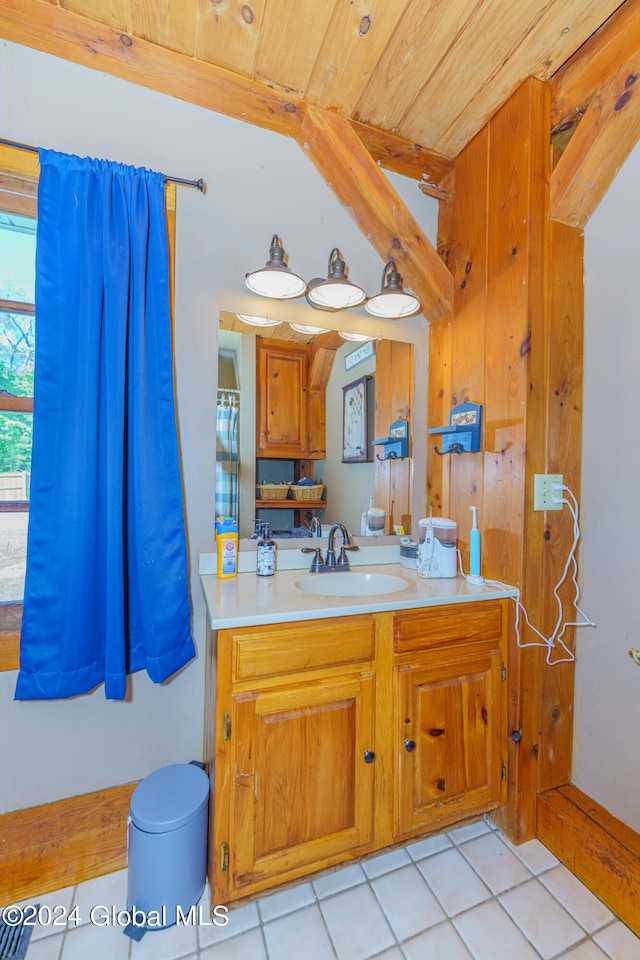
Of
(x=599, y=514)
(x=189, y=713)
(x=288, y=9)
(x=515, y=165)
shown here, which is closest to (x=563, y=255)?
(x=515, y=165)

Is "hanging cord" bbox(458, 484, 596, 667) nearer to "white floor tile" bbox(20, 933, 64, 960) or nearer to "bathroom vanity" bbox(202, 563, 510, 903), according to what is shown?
"bathroom vanity" bbox(202, 563, 510, 903)

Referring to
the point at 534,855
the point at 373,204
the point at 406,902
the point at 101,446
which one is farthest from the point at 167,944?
the point at 373,204

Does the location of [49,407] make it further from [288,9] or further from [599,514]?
[599,514]

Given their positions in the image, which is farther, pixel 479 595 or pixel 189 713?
pixel 189 713

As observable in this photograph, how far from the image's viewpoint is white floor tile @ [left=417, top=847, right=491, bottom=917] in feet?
3.98

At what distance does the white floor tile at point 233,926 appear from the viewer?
1.11 meters

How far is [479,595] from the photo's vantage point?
138cm

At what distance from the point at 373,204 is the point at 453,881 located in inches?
92.1

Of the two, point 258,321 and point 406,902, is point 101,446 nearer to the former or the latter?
point 258,321

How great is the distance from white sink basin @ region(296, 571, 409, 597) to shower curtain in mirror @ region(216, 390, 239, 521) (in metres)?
0.40

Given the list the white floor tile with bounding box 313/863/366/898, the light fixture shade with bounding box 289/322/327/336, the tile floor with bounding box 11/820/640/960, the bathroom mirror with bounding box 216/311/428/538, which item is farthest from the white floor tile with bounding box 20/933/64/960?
the light fixture shade with bounding box 289/322/327/336

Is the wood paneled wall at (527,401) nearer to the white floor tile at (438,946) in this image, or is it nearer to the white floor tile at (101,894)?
the white floor tile at (438,946)

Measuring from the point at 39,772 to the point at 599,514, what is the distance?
205cm

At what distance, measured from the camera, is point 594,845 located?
1286 millimetres
